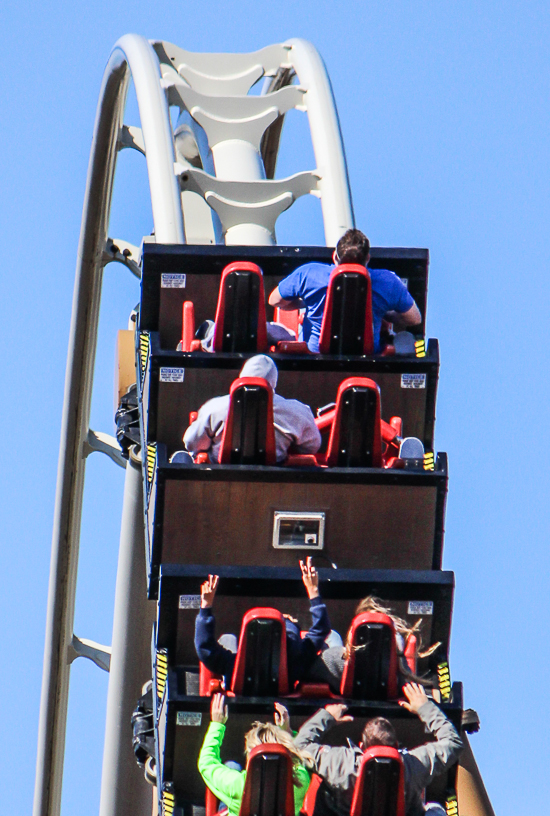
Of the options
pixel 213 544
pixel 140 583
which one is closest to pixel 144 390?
pixel 213 544

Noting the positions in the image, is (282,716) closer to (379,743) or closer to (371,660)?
(371,660)

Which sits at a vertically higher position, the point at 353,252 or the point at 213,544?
the point at 353,252

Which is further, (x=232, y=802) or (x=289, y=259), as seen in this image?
(x=289, y=259)

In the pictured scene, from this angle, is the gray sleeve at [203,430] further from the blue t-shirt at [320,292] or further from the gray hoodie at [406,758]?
the gray hoodie at [406,758]

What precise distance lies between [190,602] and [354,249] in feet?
7.96

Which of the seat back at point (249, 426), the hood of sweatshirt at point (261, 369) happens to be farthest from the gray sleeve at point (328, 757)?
the hood of sweatshirt at point (261, 369)

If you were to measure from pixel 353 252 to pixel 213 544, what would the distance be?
6.31 ft

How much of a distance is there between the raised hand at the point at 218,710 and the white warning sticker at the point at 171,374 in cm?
207

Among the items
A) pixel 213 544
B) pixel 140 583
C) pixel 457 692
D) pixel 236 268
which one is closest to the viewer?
pixel 457 692

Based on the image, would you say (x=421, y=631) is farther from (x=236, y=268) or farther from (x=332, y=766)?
(x=236, y=268)

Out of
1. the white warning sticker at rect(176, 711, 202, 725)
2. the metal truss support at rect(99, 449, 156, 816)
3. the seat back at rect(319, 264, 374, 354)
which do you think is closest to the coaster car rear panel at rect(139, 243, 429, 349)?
the seat back at rect(319, 264, 374, 354)

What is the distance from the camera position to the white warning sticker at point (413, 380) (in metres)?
10.0

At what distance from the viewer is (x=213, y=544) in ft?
30.8

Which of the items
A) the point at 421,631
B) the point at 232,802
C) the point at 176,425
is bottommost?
the point at 232,802
